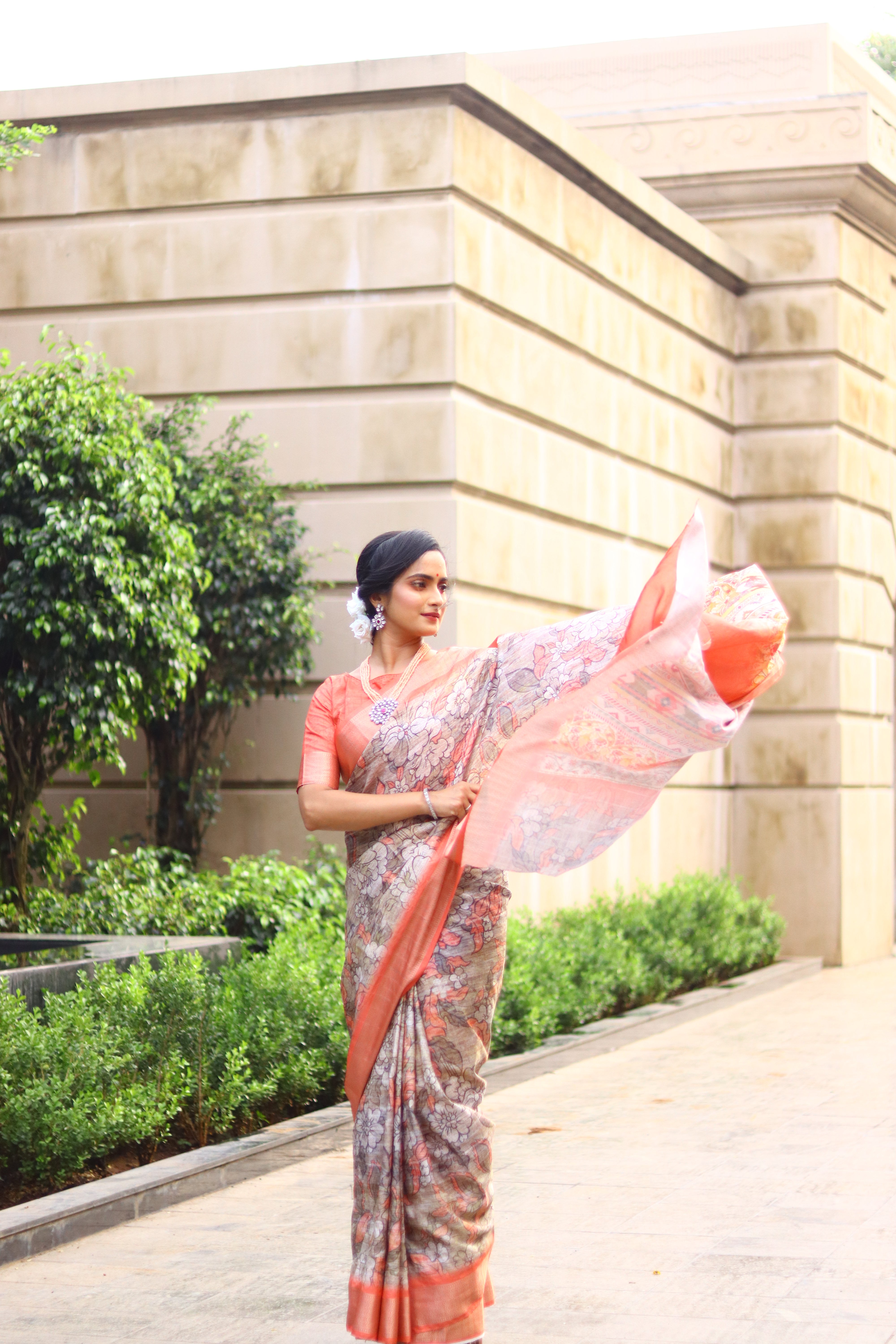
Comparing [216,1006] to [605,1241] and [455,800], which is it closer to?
[605,1241]

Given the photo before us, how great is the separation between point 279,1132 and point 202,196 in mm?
6465

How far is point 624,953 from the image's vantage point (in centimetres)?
1147

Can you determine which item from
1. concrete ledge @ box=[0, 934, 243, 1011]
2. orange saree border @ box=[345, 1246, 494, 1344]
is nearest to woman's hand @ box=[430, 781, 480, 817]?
orange saree border @ box=[345, 1246, 494, 1344]

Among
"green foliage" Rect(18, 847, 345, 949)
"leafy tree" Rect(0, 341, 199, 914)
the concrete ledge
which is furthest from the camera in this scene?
"green foliage" Rect(18, 847, 345, 949)

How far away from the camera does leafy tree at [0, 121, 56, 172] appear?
9.55m

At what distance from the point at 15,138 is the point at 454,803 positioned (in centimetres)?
724

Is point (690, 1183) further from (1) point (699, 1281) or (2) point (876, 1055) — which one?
(2) point (876, 1055)

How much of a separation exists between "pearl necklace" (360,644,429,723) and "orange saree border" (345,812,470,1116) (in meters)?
0.36

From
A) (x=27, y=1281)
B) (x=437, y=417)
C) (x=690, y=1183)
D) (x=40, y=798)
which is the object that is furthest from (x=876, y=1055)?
(x=27, y=1281)

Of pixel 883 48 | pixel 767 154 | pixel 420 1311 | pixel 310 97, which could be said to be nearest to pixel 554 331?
pixel 310 97

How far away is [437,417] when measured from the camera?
1109cm

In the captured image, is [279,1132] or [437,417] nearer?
[279,1132]

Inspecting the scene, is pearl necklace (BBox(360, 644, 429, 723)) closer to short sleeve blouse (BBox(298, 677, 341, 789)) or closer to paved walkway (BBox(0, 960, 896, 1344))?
short sleeve blouse (BBox(298, 677, 341, 789))

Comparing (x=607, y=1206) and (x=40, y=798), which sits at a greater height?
(x=40, y=798)
